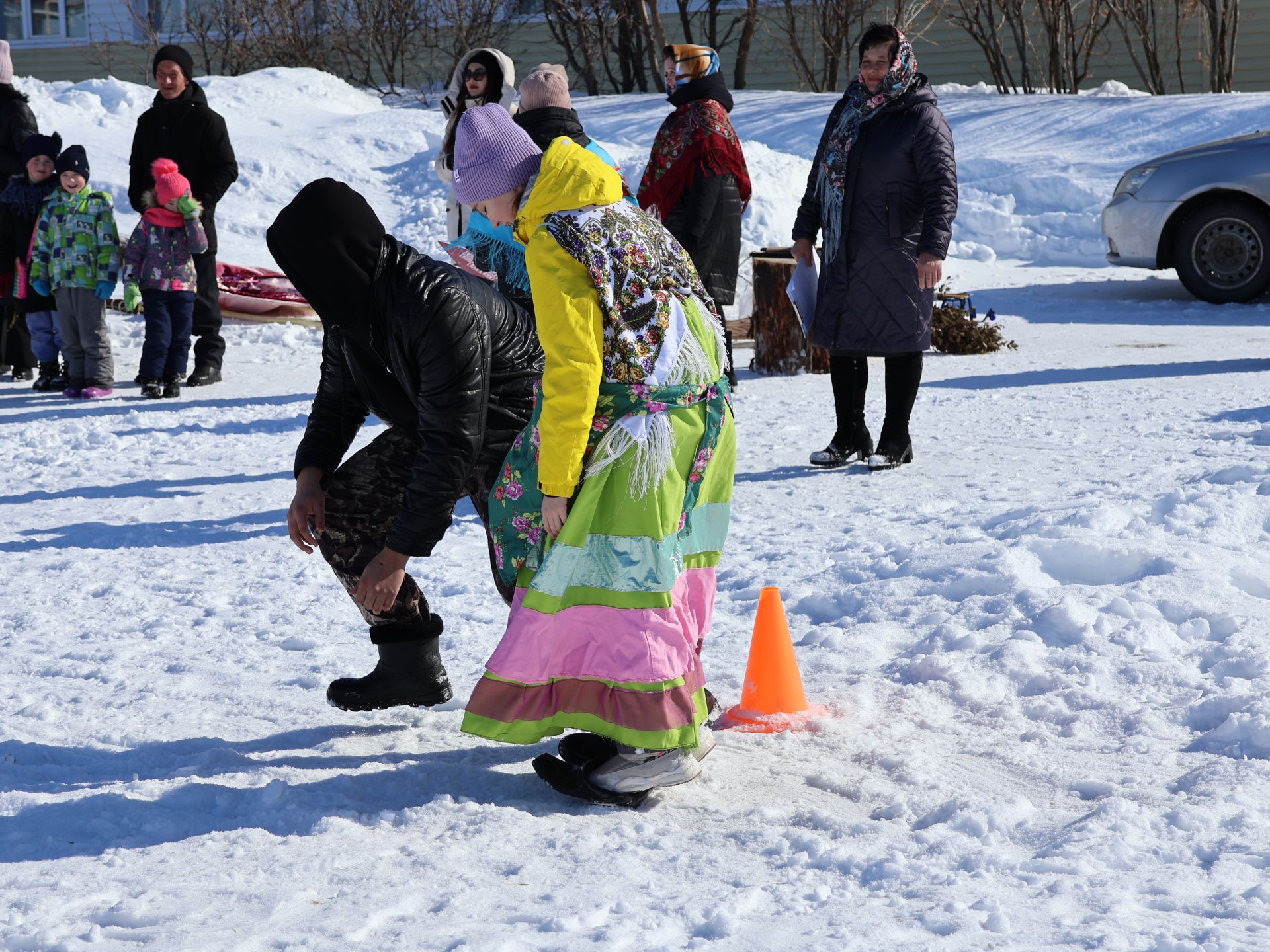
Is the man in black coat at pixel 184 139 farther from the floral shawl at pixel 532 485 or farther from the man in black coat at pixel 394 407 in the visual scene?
the floral shawl at pixel 532 485

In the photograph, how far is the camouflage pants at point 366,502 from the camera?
3256mm

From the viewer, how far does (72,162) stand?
8297mm

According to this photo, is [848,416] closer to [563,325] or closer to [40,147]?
[563,325]

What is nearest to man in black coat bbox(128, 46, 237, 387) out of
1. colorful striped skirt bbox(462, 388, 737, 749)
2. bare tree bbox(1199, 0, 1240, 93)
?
colorful striped skirt bbox(462, 388, 737, 749)

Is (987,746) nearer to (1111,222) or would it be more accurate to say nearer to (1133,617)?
(1133,617)

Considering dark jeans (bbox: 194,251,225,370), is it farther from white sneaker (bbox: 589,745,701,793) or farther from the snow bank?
white sneaker (bbox: 589,745,701,793)

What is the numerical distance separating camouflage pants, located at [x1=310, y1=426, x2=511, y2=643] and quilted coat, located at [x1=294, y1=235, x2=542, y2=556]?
9 centimetres

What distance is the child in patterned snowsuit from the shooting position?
8211 mm

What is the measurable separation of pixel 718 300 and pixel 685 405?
3571 mm

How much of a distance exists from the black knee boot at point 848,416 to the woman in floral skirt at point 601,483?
10.7ft

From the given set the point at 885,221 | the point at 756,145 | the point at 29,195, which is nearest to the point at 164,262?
the point at 29,195

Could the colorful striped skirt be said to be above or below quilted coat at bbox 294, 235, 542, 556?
below

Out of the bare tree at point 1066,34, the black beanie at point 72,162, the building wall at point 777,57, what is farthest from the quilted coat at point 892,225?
the building wall at point 777,57

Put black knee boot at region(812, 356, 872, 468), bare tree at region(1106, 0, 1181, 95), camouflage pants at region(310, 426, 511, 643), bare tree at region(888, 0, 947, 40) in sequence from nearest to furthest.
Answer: camouflage pants at region(310, 426, 511, 643)
black knee boot at region(812, 356, 872, 468)
bare tree at region(1106, 0, 1181, 95)
bare tree at region(888, 0, 947, 40)
